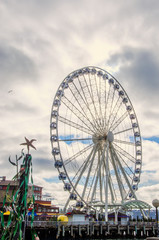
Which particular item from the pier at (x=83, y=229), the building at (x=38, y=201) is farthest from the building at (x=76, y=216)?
the building at (x=38, y=201)

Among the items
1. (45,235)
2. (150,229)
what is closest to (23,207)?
(45,235)

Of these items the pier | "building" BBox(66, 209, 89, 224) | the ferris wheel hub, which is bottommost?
→ the pier

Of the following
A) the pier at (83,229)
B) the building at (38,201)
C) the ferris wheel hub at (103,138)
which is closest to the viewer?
the pier at (83,229)

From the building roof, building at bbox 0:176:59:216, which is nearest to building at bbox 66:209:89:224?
Result: the building roof

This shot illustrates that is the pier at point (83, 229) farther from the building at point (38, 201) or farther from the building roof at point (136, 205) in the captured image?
the building at point (38, 201)

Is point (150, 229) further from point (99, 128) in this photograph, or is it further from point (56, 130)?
point (56, 130)

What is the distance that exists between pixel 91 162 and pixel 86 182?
3.09 meters

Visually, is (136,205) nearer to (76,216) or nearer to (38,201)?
(76,216)

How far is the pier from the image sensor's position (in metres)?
31.0

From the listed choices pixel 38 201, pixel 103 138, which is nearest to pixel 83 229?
pixel 103 138

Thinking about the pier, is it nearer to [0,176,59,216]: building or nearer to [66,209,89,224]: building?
[66,209,89,224]: building

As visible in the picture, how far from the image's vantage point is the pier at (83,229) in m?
31.0

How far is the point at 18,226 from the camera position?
53.4 ft

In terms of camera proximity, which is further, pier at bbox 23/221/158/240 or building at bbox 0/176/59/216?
building at bbox 0/176/59/216
